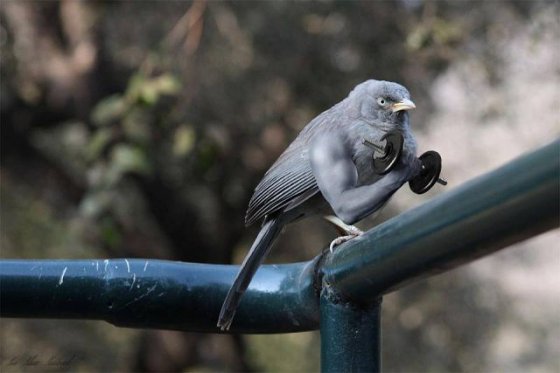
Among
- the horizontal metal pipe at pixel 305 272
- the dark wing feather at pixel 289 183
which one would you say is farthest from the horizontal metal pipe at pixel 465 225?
the dark wing feather at pixel 289 183

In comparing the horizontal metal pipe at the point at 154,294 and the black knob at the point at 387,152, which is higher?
the black knob at the point at 387,152

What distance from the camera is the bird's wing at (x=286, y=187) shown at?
2963mm

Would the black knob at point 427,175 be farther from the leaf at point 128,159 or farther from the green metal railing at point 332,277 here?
the leaf at point 128,159

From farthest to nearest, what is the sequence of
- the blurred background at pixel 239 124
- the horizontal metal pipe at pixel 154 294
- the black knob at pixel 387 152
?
the blurred background at pixel 239 124 → the horizontal metal pipe at pixel 154 294 → the black knob at pixel 387 152

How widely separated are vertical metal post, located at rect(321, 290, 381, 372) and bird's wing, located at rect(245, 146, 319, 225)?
127 cm

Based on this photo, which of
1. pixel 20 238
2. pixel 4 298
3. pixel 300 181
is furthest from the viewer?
pixel 20 238

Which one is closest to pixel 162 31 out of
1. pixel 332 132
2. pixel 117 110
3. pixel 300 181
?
pixel 117 110

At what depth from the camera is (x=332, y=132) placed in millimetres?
1901

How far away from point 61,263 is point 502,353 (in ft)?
30.1

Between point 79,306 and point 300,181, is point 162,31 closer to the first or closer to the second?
point 300,181

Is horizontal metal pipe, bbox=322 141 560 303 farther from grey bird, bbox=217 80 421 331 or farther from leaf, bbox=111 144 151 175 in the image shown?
leaf, bbox=111 144 151 175

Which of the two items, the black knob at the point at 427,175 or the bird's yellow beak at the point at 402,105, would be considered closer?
the black knob at the point at 427,175

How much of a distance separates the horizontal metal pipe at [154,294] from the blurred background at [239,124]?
4.12 m

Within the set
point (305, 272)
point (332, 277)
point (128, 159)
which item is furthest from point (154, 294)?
point (128, 159)
